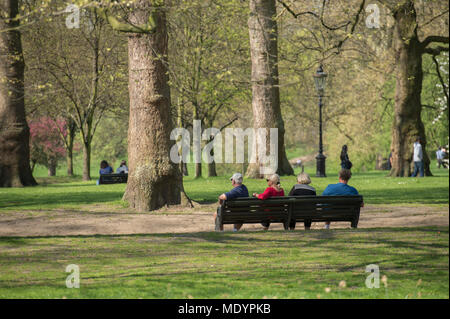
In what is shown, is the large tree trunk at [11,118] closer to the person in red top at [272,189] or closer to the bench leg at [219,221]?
the bench leg at [219,221]

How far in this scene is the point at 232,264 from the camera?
353 inches

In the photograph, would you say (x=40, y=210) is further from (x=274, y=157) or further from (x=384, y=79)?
(x=384, y=79)

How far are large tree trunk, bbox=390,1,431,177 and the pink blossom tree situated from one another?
26.4 m

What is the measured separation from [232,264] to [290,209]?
3446mm

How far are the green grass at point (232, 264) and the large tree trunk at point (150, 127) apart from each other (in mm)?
6110

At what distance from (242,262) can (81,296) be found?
259cm

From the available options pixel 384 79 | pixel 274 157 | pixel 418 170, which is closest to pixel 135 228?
pixel 274 157

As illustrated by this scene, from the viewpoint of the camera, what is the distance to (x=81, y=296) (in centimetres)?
714

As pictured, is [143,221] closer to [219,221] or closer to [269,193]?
[219,221]

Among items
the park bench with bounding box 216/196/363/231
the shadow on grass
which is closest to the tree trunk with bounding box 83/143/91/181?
the shadow on grass

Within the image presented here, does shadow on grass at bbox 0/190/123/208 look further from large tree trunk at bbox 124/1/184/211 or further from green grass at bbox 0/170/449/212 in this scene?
large tree trunk at bbox 124/1/184/211

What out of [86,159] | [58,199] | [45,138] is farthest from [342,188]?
[45,138]

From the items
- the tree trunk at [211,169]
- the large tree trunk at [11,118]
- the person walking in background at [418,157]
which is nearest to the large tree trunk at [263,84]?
the person walking in background at [418,157]
